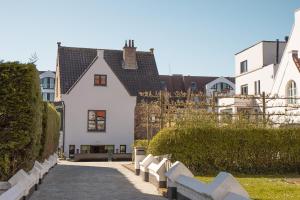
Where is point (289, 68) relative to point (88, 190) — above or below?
above

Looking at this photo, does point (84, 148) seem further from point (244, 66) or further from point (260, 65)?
point (244, 66)

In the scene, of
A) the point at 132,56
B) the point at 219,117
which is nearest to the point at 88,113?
the point at 132,56

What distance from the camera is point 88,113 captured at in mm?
35344

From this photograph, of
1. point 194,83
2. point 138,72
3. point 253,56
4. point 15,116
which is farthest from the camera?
point 194,83

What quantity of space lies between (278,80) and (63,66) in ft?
62.6

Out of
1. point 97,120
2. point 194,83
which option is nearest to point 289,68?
point 97,120

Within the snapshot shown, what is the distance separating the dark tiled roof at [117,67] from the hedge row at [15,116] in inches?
1085

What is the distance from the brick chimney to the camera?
42000 millimetres

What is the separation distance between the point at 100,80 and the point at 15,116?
25.6 meters

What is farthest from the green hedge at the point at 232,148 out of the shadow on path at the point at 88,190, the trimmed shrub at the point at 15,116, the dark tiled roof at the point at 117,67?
the dark tiled roof at the point at 117,67

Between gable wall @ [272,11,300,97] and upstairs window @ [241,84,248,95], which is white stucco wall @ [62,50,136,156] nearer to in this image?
gable wall @ [272,11,300,97]

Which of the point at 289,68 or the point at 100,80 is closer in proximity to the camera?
the point at 289,68

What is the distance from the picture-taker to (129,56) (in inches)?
1665

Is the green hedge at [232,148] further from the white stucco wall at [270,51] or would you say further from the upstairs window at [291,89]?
the white stucco wall at [270,51]
